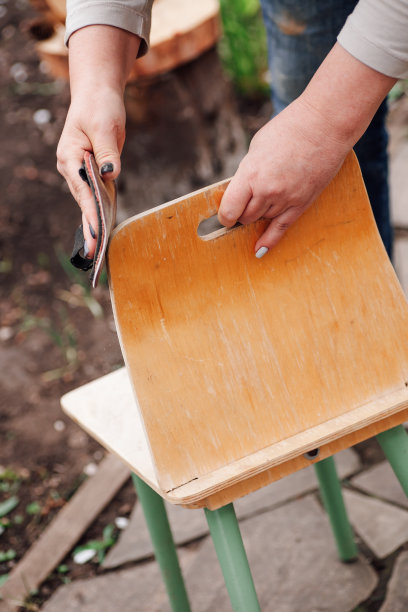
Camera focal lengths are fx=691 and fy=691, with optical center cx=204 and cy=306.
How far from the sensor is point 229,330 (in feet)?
2.92

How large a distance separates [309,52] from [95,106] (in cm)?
59

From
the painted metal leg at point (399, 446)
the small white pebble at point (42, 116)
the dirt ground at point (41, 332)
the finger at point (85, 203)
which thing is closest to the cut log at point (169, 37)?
the dirt ground at point (41, 332)

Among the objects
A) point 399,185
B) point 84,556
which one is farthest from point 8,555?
point 399,185

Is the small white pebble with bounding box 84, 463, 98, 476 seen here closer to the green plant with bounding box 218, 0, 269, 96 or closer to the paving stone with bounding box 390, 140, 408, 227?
the paving stone with bounding box 390, 140, 408, 227

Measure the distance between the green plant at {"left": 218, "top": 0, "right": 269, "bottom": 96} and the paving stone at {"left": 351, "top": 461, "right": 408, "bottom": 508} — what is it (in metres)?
2.17

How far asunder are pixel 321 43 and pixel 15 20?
339 centimetres

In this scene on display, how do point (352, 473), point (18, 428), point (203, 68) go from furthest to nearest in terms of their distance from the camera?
point (203, 68)
point (18, 428)
point (352, 473)

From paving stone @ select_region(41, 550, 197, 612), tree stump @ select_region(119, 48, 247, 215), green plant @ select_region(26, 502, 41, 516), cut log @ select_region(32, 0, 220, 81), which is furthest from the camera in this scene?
tree stump @ select_region(119, 48, 247, 215)

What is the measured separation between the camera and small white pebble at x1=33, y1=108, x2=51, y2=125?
349cm

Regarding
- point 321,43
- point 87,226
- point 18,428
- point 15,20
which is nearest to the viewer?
point 87,226

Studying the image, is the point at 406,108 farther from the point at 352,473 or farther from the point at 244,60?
the point at 352,473

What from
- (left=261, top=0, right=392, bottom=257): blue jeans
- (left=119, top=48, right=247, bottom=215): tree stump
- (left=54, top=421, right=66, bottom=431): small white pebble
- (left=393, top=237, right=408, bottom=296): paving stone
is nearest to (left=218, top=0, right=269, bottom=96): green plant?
(left=119, top=48, right=247, bottom=215): tree stump

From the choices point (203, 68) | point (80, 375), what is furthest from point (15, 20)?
point (80, 375)

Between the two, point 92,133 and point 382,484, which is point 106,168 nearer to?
point 92,133
